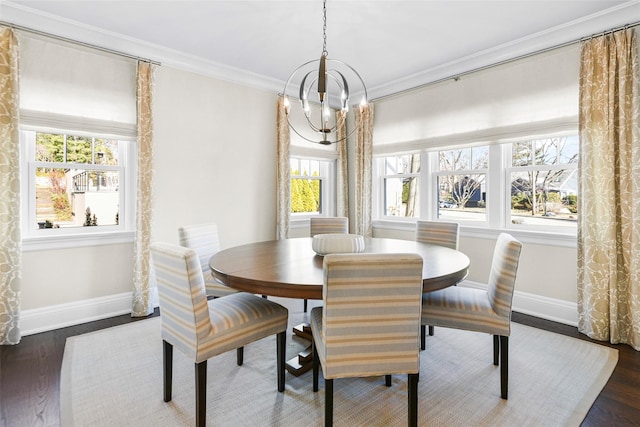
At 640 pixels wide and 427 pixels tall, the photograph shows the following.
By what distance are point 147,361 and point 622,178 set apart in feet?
12.9

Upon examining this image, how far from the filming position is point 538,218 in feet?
11.0

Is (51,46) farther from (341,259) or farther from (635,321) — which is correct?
(635,321)

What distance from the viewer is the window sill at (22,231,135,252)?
278 centimetres

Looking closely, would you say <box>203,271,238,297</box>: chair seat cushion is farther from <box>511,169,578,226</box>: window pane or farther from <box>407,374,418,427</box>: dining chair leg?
<box>511,169,578,226</box>: window pane

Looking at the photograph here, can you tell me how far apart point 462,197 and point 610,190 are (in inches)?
56.8

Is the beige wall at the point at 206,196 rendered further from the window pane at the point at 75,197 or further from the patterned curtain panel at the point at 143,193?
the window pane at the point at 75,197

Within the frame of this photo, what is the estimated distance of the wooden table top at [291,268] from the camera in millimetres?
1579

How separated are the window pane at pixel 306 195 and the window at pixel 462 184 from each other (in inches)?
71.4

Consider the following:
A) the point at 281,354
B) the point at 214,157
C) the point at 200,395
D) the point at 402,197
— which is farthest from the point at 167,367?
the point at 402,197

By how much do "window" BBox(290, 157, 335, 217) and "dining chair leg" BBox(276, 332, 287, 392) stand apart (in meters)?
2.98

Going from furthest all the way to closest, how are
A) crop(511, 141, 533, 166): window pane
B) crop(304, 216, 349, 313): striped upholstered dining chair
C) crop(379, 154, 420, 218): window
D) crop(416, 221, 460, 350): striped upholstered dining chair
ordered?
crop(379, 154, 420, 218): window
crop(304, 216, 349, 313): striped upholstered dining chair
crop(511, 141, 533, 166): window pane
crop(416, 221, 460, 350): striped upholstered dining chair

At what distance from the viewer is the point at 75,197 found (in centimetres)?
310

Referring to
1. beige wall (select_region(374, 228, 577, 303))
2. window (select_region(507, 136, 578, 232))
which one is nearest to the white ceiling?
window (select_region(507, 136, 578, 232))

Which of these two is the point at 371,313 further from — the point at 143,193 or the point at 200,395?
the point at 143,193
